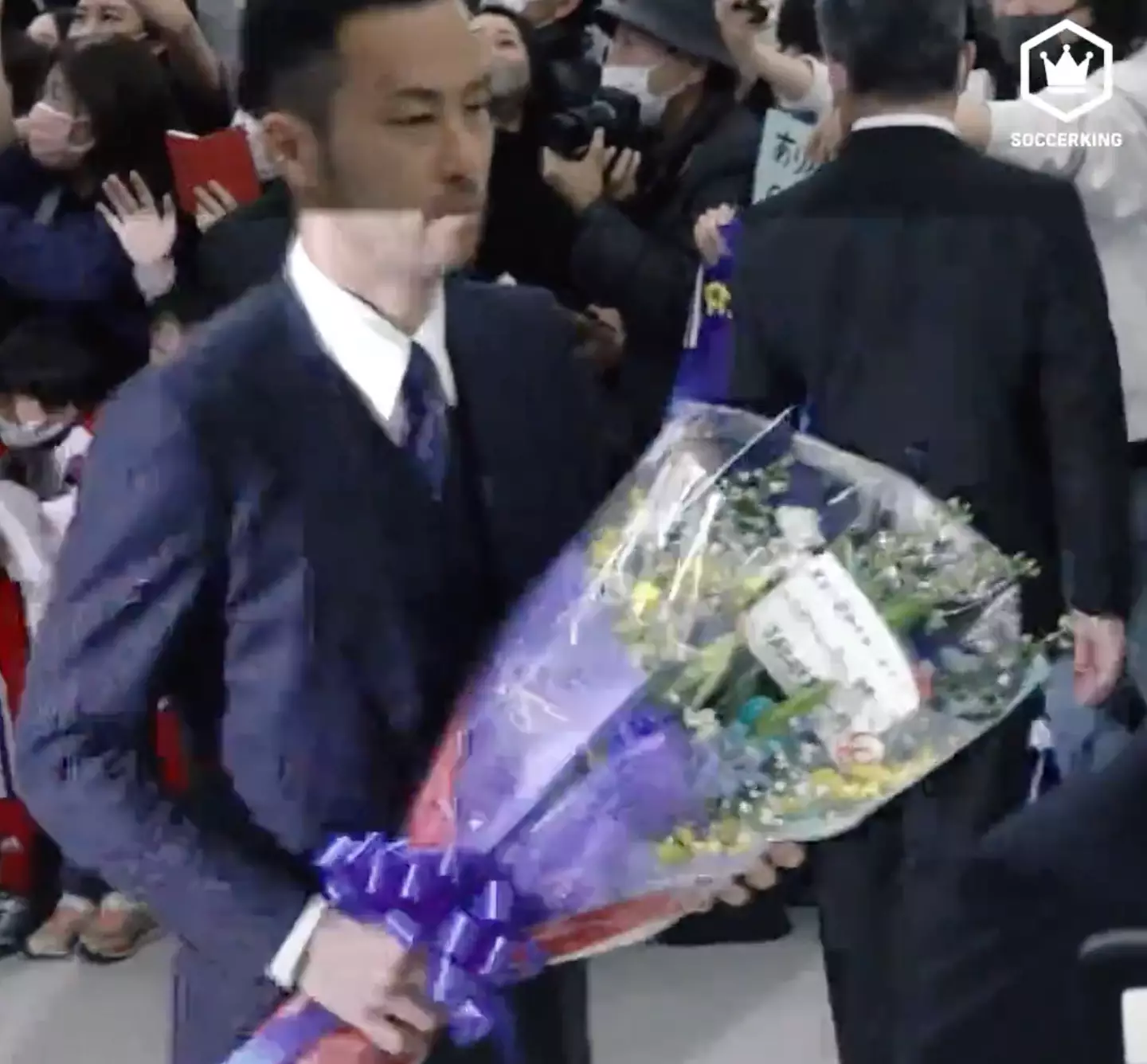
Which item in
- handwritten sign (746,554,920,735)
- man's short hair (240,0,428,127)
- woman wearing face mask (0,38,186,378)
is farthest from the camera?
woman wearing face mask (0,38,186,378)

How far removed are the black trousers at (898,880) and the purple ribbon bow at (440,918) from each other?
30 cm

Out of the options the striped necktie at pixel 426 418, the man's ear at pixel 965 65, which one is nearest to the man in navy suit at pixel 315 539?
the striped necktie at pixel 426 418

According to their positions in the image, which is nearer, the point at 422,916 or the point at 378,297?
the point at 422,916

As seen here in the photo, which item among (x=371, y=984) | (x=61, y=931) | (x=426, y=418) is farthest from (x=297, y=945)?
(x=61, y=931)

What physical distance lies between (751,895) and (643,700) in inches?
12.8

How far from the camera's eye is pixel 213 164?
3.18 ft

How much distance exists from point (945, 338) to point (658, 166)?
221 mm

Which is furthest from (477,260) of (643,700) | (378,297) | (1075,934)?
(1075,934)

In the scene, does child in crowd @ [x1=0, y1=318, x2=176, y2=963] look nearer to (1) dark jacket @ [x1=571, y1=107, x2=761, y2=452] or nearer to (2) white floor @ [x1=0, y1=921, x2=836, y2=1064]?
(2) white floor @ [x1=0, y1=921, x2=836, y2=1064]

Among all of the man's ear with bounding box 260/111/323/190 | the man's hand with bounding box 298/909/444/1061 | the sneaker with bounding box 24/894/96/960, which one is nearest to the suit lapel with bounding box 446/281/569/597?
the man's ear with bounding box 260/111/323/190

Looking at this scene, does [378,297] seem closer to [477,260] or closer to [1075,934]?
[477,260]

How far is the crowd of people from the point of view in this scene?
0.80m

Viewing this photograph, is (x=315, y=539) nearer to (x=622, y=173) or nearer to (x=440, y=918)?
(x=440, y=918)

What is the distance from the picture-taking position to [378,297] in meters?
0.85
